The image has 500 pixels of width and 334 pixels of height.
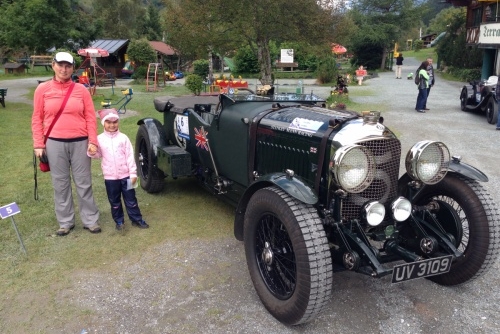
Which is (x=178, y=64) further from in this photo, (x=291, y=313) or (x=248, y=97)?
(x=291, y=313)

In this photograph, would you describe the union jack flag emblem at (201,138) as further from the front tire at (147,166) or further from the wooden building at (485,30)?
the wooden building at (485,30)

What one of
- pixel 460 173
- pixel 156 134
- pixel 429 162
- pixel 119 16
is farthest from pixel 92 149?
pixel 119 16

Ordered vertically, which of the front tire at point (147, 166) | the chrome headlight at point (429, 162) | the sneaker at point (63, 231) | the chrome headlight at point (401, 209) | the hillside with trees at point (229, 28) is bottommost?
the sneaker at point (63, 231)

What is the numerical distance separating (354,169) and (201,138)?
2.34 meters

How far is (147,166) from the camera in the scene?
625 centimetres

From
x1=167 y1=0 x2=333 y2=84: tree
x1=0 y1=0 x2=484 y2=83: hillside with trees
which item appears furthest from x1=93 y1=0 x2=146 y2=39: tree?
x1=167 y1=0 x2=333 y2=84: tree

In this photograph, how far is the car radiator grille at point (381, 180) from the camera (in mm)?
3350

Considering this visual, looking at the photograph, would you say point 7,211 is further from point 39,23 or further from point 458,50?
point 458,50

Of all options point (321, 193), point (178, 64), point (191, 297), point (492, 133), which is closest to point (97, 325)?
point (191, 297)

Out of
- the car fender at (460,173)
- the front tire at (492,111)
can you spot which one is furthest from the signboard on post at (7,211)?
the front tire at (492,111)

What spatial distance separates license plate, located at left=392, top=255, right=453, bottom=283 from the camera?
294cm

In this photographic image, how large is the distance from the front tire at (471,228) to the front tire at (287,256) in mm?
1228

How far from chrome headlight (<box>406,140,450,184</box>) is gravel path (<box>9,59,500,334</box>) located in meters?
0.97

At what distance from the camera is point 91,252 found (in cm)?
436
